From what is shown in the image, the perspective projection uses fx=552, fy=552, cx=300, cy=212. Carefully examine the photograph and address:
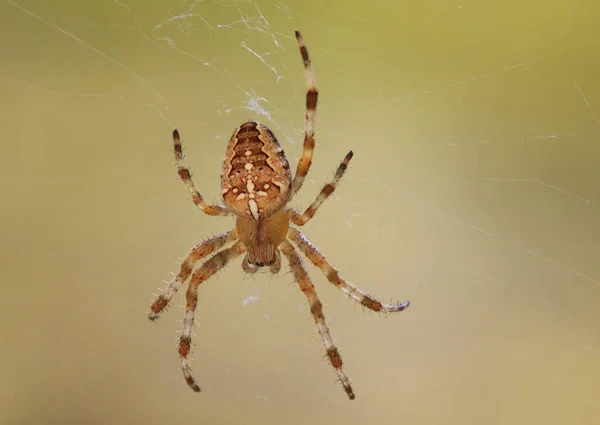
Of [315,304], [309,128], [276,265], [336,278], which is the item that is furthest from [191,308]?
[309,128]

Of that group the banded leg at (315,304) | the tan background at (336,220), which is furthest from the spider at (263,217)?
the tan background at (336,220)

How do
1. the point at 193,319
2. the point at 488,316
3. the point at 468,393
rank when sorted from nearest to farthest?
the point at 193,319
the point at 468,393
the point at 488,316

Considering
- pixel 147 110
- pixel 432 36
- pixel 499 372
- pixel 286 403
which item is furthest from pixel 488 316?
pixel 147 110

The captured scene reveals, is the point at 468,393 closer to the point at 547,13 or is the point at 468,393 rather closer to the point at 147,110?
the point at 547,13

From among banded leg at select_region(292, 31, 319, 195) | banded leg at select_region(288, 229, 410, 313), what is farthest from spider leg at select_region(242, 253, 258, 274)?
banded leg at select_region(292, 31, 319, 195)

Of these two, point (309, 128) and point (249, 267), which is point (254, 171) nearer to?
point (309, 128)
